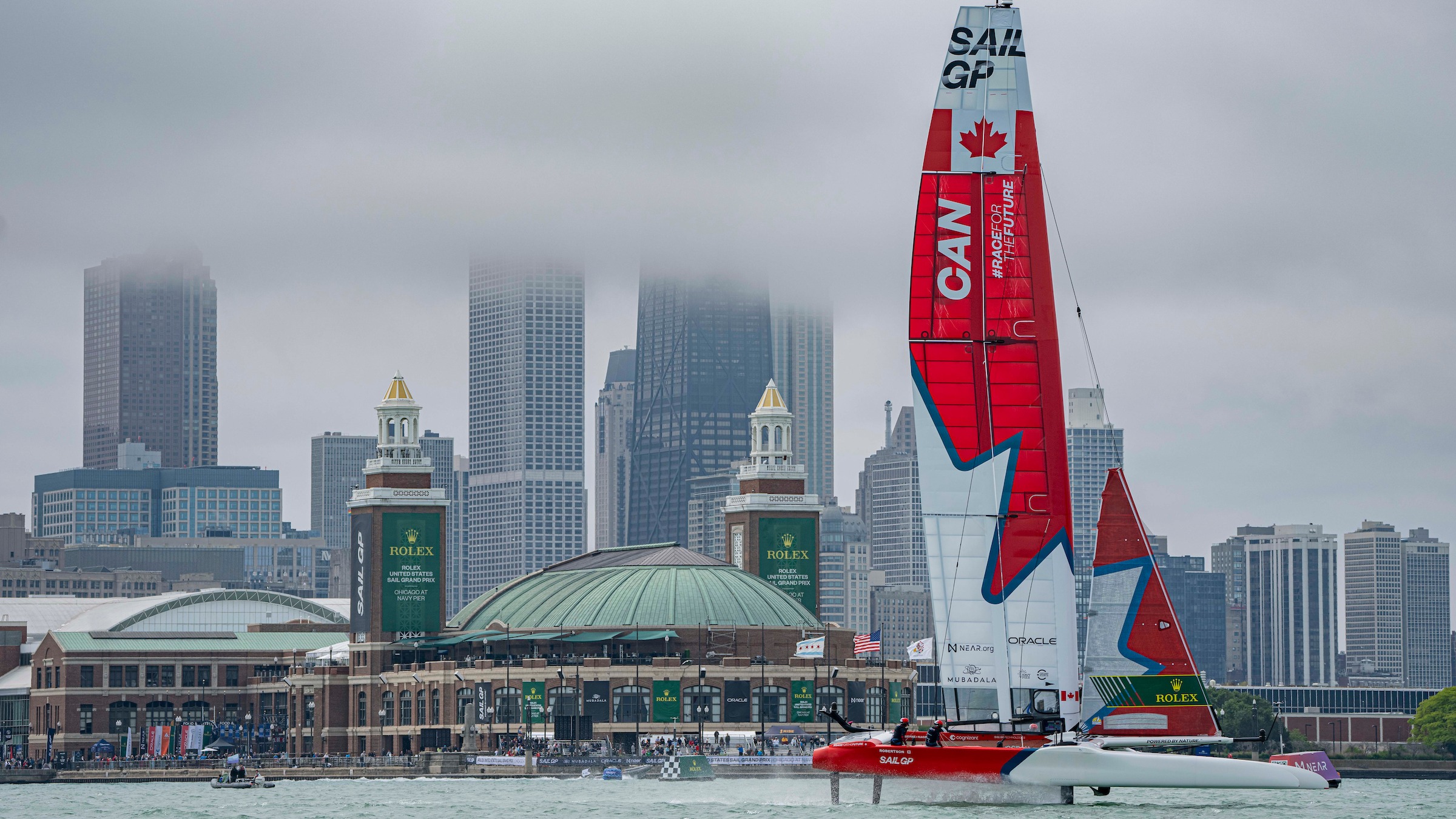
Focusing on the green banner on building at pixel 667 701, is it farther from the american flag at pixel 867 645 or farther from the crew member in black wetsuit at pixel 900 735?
the crew member in black wetsuit at pixel 900 735

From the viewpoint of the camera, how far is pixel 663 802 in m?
96.4

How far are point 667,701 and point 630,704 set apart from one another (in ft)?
9.69

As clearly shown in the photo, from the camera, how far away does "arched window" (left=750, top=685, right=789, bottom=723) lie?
17512 centimetres

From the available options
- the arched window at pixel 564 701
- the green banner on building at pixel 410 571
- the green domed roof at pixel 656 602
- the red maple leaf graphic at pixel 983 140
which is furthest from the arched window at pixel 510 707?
the red maple leaf graphic at pixel 983 140

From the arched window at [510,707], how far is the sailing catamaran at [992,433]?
111m

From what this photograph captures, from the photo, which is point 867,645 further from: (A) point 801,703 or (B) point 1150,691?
(B) point 1150,691

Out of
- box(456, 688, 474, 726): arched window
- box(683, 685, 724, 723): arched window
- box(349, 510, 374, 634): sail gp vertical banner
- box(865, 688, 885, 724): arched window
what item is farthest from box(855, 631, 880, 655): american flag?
box(349, 510, 374, 634): sail gp vertical banner

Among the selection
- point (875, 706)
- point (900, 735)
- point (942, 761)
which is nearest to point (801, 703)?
point (875, 706)

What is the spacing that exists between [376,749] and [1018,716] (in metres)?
134

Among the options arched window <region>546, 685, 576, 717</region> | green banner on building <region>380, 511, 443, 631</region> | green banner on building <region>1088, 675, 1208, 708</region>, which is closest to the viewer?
green banner on building <region>1088, 675, 1208, 708</region>

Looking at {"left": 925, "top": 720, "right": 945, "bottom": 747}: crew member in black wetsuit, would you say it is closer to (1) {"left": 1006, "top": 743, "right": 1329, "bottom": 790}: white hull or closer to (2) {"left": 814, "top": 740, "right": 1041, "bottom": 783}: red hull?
(2) {"left": 814, "top": 740, "right": 1041, "bottom": 783}: red hull

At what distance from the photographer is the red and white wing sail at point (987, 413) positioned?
67375mm

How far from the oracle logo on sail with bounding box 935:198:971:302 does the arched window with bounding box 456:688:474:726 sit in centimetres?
11991

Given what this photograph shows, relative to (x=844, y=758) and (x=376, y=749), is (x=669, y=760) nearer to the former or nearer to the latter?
(x=376, y=749)
